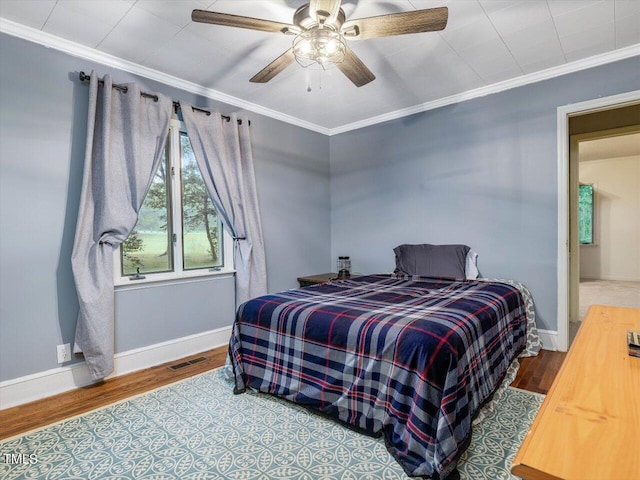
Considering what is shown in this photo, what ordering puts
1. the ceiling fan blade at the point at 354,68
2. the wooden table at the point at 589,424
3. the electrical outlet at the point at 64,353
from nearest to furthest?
the wooden table at the point at 589,424, the ceiling fan blade at the point at 354,68, the electrical outlet at the point at 64,353

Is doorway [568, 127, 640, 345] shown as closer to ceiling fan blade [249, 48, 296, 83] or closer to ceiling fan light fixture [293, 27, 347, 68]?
ceiling fan light fixture [293, 27, 347, 68]

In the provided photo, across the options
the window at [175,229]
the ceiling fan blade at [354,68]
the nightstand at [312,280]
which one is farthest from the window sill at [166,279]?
the ceiling fan blade at [354,68]

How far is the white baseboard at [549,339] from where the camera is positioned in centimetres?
314

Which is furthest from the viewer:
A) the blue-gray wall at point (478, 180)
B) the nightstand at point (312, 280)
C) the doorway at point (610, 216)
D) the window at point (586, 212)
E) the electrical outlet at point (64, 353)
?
the window at point (586, 212)

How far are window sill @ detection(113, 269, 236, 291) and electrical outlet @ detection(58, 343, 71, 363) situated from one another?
0.51 meters

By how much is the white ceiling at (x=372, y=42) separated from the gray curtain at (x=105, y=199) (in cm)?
42

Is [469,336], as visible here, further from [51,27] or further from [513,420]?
[51,27]

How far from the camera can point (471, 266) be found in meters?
3.53

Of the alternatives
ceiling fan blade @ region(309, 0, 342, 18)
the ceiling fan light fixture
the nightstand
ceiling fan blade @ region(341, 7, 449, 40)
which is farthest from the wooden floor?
ceiling fan blade @ region(309, 0, 342, 18)

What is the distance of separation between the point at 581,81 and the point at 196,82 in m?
3.40

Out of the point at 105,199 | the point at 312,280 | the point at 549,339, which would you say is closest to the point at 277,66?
the point at 105,199

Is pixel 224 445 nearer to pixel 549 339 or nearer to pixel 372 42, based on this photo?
pixel 372 42

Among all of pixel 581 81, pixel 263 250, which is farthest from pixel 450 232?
pixel 263 250

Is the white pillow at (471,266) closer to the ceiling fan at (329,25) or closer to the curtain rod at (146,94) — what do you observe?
the ceiling fan at (329,25)
